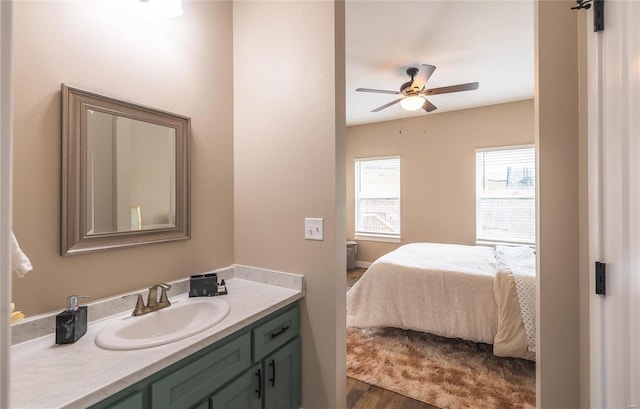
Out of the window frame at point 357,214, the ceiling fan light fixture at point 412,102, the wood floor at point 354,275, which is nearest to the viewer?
the ceiling fan light fixture at point 412,102

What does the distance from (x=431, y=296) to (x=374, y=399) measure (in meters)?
1.04

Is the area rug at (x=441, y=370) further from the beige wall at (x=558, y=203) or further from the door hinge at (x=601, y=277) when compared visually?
the door hinge at (x=601, y=277)

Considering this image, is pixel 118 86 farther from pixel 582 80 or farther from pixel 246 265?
pixel 582 80

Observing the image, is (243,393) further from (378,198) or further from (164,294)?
(378,198)

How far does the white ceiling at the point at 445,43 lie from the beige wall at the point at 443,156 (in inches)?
20.0

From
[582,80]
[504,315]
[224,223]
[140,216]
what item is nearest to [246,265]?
[224,223]

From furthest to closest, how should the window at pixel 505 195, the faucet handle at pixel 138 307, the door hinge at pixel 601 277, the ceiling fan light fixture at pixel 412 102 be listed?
the window at pixel 505 195
the ceiling fan light fixture at pixel 412 102
the faucet handle at pixel 138 307
the door hinge at pixel 601 277


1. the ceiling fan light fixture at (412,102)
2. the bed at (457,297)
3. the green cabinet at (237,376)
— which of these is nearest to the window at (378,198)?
the ceiling fan light fixture at (412,102)

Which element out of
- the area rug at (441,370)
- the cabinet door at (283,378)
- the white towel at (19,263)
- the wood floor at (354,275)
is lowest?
the area rug at (441,370)

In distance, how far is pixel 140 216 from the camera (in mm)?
1423

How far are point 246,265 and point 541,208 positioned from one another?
62.6 inches

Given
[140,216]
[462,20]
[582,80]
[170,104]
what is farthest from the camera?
[462,20]

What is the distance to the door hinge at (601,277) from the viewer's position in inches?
35.1

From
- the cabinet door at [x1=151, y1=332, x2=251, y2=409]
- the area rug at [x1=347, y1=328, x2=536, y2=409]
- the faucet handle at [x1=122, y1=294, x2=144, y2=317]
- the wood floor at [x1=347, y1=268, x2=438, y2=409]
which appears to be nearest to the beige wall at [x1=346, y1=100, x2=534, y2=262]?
the area rug at [x1=347, y1=328, x2=536, y2=409]
